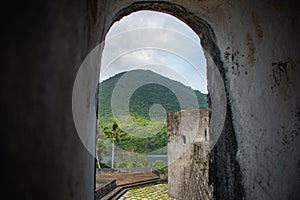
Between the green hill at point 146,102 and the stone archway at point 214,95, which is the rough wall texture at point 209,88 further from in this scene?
the green hill at point 146,102

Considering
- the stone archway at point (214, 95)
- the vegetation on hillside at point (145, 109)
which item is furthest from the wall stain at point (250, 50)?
the vegetation on hillside at point (145, 109)

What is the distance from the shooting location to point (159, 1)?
8.52 feet

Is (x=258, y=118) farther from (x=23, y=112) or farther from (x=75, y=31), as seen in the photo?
(x=23, y=112)

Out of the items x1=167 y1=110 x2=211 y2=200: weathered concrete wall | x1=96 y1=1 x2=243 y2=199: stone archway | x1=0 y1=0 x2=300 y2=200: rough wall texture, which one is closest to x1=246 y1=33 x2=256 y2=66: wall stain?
x1=0 y1=0 x2=300 y2=200: rough wall texture

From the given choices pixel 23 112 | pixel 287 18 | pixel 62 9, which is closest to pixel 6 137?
pixel 23 112

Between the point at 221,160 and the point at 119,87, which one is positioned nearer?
the point at 221,160

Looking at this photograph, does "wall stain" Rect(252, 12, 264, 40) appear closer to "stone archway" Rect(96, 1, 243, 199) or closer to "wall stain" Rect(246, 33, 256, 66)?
"wall stain" Rect(246, 33, 256, 66)

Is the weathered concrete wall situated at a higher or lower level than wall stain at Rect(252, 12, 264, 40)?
lower

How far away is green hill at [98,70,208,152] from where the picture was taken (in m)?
29.1

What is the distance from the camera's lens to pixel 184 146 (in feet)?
28.2

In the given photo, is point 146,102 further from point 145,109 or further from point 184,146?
point 184,146

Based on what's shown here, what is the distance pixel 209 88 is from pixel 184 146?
19.7ft

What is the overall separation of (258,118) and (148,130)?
91.9 ft

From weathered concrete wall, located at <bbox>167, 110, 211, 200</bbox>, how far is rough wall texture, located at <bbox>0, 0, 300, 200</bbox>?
4.74 m
